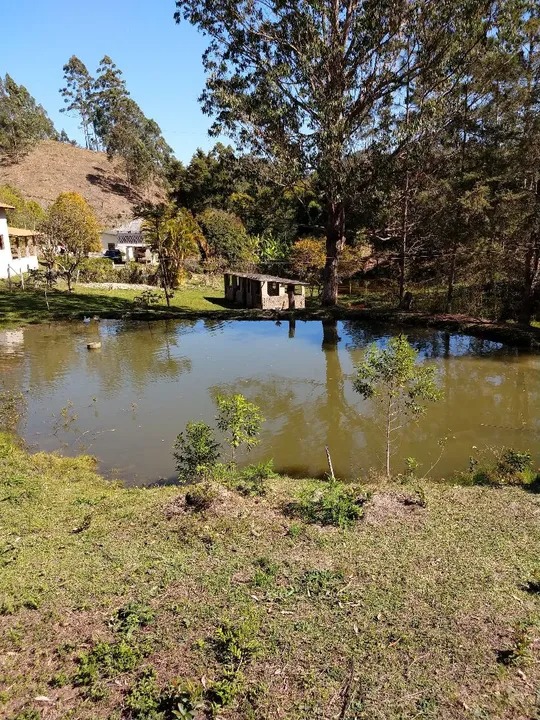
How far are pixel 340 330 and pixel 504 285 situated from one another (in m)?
8.88

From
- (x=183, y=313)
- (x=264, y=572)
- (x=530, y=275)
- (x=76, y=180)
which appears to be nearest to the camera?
(x=264, y=572)

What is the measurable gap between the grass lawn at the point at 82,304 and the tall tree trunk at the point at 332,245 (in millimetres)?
6074

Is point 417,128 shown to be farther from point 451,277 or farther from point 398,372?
point 398,372

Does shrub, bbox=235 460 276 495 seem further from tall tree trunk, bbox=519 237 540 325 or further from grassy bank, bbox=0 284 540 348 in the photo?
tall tree trunk, bbox=519 237 540 325

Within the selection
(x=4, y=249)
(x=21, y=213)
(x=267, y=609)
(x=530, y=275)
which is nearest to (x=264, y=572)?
(x=267, y=609)

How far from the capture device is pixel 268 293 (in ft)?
90.5

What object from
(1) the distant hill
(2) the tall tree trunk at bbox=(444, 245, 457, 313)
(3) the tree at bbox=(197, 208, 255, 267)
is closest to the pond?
(2) the tall tree trunk at bbox=(444, 245, 457, 313)

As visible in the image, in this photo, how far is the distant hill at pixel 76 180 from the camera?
66125mm

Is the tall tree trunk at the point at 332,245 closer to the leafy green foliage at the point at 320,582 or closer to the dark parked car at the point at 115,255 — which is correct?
the leafy green foliage at the point at 320,582

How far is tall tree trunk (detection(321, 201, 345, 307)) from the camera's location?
24.8 meters

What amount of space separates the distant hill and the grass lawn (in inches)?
1532

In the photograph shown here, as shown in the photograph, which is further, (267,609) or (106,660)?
(267,609)

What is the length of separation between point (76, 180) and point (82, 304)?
54.9 m

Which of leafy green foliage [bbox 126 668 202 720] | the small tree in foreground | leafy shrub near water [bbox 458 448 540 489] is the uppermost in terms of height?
the small tree in foreground
